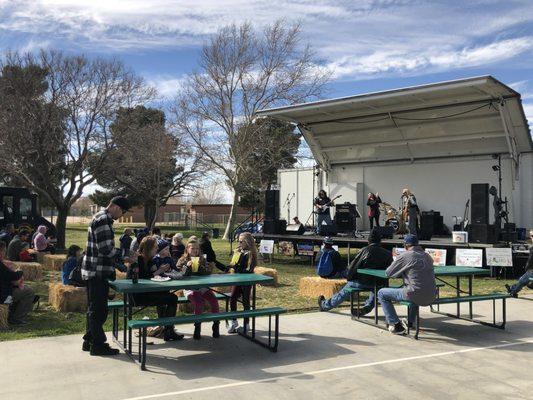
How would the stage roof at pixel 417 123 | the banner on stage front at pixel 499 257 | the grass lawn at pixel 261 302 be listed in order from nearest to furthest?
the grass lawn at pixel 261 302 < the banner on stage front at pixel 499 257 < the stage roof at pixel 417 123

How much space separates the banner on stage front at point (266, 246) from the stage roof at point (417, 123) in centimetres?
335

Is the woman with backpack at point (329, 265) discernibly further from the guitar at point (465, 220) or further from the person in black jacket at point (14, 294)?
the guitar at point (465, 220)

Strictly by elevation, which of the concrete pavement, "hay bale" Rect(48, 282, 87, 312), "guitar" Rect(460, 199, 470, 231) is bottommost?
the concrete pavement

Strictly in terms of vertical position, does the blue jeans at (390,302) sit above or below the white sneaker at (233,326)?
above

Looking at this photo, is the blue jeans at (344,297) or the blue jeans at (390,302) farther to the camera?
the blue jeans at (344,297)

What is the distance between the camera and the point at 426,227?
13.9 m

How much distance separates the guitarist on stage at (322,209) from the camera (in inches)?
619

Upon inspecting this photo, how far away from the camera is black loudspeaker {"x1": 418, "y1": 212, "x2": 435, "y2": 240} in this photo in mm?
13812

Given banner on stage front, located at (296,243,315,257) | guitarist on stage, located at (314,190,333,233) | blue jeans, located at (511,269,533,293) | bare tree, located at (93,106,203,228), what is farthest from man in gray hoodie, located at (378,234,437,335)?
bare tree, located at (93,106,203,228)

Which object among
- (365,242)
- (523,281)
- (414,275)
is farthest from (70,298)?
(365,242)

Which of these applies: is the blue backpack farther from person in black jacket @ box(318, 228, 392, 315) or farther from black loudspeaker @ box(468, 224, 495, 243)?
black loudspeaker @ box(468, 224, 495, 243)

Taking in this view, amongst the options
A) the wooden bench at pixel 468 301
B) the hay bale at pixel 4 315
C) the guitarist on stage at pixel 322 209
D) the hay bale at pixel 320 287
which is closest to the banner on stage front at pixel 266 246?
the guitarist on stage at pixel 322 209

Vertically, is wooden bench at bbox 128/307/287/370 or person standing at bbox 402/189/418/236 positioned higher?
person standing at bbox 402/189/418/236

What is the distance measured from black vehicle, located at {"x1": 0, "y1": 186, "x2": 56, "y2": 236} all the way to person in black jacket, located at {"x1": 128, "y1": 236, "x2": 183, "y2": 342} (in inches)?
570
